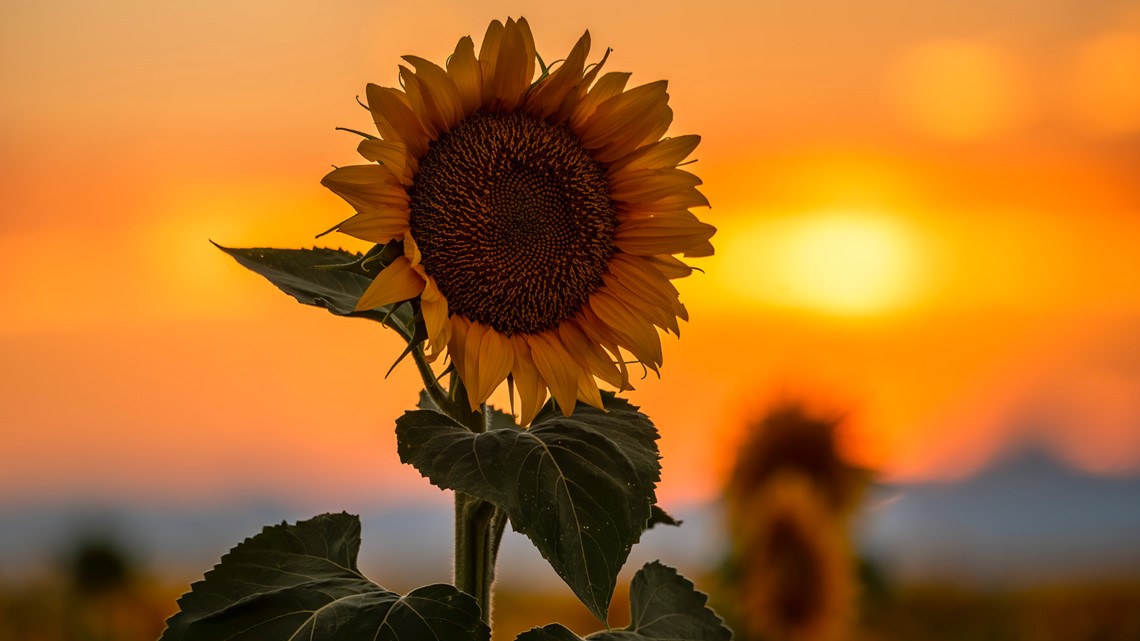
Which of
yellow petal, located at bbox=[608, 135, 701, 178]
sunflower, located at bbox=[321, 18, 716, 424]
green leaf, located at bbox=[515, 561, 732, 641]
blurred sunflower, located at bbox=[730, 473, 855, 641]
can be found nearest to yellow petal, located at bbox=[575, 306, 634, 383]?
sunflower, located at bbox=[321, 18, 716, 424]

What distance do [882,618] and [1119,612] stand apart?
1.95 metres

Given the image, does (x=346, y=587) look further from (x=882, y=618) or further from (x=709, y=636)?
(x=882, y=618)

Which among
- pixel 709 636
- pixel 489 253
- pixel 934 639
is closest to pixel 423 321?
pixel 489 253

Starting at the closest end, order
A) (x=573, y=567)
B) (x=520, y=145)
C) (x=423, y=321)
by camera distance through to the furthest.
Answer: (x=573, y=567), (x=423, y=321), (x=520, y=145)

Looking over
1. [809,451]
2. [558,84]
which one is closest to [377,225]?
[558,84]

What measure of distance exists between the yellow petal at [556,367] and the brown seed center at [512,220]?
0.03m

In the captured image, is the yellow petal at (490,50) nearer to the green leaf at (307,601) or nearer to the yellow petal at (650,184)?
the yellow petal at (650,184)

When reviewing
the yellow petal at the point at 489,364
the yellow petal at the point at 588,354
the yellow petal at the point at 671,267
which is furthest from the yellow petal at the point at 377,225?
the yellow petal at the point at 671,267

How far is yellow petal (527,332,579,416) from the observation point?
1.94 m

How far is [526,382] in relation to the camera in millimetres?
1945

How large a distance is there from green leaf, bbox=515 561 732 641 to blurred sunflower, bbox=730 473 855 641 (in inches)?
103

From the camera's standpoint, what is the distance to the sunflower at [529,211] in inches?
73.1

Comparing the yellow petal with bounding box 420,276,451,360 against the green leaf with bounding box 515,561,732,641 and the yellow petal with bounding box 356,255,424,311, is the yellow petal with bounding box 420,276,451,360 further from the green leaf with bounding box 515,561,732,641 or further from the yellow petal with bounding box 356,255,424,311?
the green leaf with bounding box 515,561,732,641

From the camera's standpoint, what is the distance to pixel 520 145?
201cm
